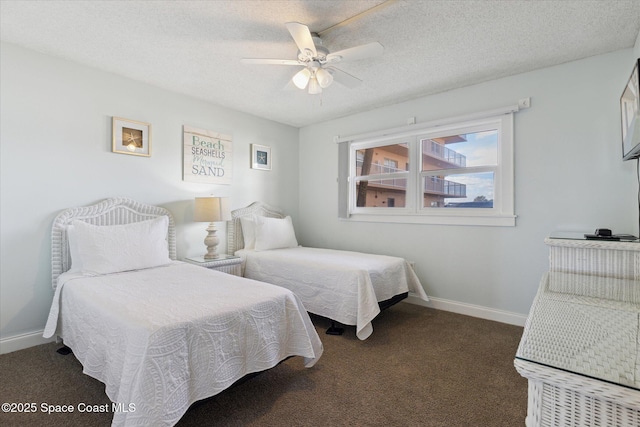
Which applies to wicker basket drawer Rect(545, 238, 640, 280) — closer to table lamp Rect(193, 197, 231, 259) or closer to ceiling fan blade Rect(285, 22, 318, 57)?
ceiling fan blade Rect(285, 22, 318, 57)

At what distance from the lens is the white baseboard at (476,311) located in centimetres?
288

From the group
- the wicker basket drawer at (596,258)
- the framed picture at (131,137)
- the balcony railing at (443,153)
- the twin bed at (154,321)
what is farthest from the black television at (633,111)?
the framed picture at (131,137)

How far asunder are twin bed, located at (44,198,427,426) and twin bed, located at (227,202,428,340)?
0.01 meters

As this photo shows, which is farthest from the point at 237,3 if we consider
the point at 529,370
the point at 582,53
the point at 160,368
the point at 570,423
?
the point at 582,53

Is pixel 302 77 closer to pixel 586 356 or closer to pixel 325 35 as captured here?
pixel 325 35

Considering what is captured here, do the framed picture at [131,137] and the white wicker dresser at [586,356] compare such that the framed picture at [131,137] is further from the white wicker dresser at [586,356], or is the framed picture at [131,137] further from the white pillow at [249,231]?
the white wicker dresser at [586,356]

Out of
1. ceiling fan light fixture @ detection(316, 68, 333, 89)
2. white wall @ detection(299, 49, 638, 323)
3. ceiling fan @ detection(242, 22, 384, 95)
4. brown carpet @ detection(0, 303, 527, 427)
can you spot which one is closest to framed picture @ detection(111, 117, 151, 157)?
ceiling fan @ detection(242, 22, 384, 95)

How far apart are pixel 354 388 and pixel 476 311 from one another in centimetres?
186

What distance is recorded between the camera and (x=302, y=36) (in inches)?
73.4

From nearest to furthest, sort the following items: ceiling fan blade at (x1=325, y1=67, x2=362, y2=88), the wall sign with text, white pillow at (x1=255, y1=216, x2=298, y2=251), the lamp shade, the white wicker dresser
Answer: the white wicker dresser → ceiling fan blade at (x1=325, y1=67, x2=362, y2=88) → the lamp shade → the wall sign with text → white pillow at (x1=255, y1=216, x2=298, y2=251)

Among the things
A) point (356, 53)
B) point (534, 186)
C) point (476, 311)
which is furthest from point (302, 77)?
point (476, 311)

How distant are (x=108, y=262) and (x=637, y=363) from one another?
9.62ft

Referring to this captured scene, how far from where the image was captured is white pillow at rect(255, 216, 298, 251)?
372 cm

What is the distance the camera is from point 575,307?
114 centimetres
